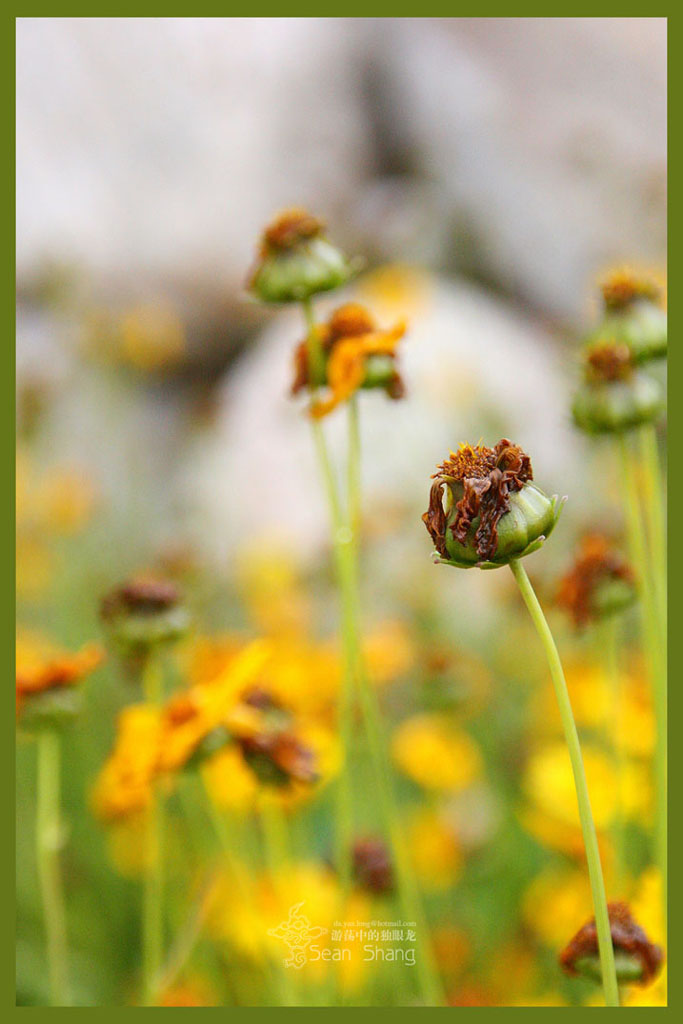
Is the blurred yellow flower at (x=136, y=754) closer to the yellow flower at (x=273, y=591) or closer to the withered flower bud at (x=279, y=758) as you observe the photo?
the withered flower bud at (x=279, y=758)

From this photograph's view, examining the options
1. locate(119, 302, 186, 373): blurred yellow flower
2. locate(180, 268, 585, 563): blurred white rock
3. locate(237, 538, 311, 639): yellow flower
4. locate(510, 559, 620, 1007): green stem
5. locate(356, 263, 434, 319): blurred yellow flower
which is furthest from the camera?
locate(356, 263, 434, 319): blurred yellow flower


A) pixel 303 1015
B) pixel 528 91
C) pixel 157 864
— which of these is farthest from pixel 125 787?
pixel 528 91

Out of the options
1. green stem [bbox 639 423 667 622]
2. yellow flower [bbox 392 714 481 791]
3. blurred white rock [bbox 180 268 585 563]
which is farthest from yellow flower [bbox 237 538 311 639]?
green stem [bbox 639 423 667 622]

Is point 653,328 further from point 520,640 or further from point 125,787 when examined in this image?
point 520,640

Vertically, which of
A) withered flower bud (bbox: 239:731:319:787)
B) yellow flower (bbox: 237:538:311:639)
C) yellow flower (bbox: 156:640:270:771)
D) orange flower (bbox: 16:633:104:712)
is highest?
yellow flower (bbox: 237:538:311:639)

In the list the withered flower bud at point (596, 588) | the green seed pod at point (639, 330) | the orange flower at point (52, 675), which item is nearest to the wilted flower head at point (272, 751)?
the orange flower at point (52, 675)

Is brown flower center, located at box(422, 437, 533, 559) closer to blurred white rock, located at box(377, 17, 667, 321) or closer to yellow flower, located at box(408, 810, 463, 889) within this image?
blurred white rock, located at box(377, 17, 667, 321)
